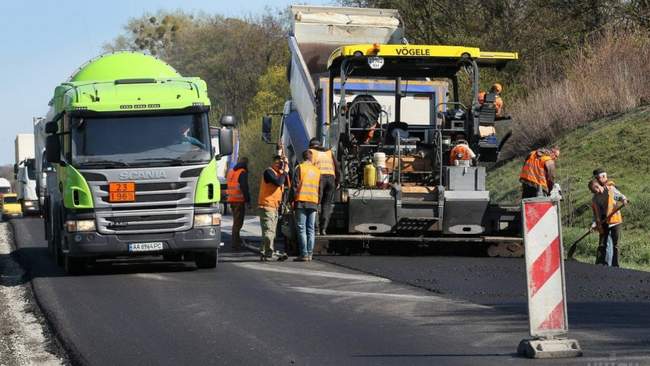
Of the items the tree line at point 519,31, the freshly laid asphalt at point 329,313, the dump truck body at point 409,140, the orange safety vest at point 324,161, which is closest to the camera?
the freshly laid asphalt at point 329,313

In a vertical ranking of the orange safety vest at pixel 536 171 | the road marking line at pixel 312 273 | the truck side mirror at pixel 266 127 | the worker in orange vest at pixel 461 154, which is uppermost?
the truck side mirror at pixel 266 127

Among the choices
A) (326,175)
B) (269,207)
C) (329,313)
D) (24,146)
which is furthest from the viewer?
(24,146)

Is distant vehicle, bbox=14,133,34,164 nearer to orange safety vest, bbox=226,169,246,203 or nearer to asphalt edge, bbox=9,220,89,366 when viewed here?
orange safety vest, bbox=226,169,246,203

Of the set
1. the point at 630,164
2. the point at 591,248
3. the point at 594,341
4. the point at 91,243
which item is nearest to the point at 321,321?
the point at 594,341

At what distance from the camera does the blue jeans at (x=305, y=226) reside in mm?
18297

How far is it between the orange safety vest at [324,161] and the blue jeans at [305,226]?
0.63 meters

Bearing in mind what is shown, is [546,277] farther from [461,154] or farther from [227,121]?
[461,154]

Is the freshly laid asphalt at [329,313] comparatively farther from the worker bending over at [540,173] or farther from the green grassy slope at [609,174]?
the green grassy slope at [609,174]

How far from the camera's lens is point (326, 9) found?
981 inches

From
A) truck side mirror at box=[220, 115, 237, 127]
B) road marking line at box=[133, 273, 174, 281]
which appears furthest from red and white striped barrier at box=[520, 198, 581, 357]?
truck side mirror at box=[220, 115, 237, 127]

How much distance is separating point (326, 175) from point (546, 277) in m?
9.61

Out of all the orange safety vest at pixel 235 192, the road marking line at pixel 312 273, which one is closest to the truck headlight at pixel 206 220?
the road marking line at pixel 312 273

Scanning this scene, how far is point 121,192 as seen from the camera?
16.5 m

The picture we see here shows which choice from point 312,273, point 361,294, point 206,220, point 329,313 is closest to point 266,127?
point 206,220
